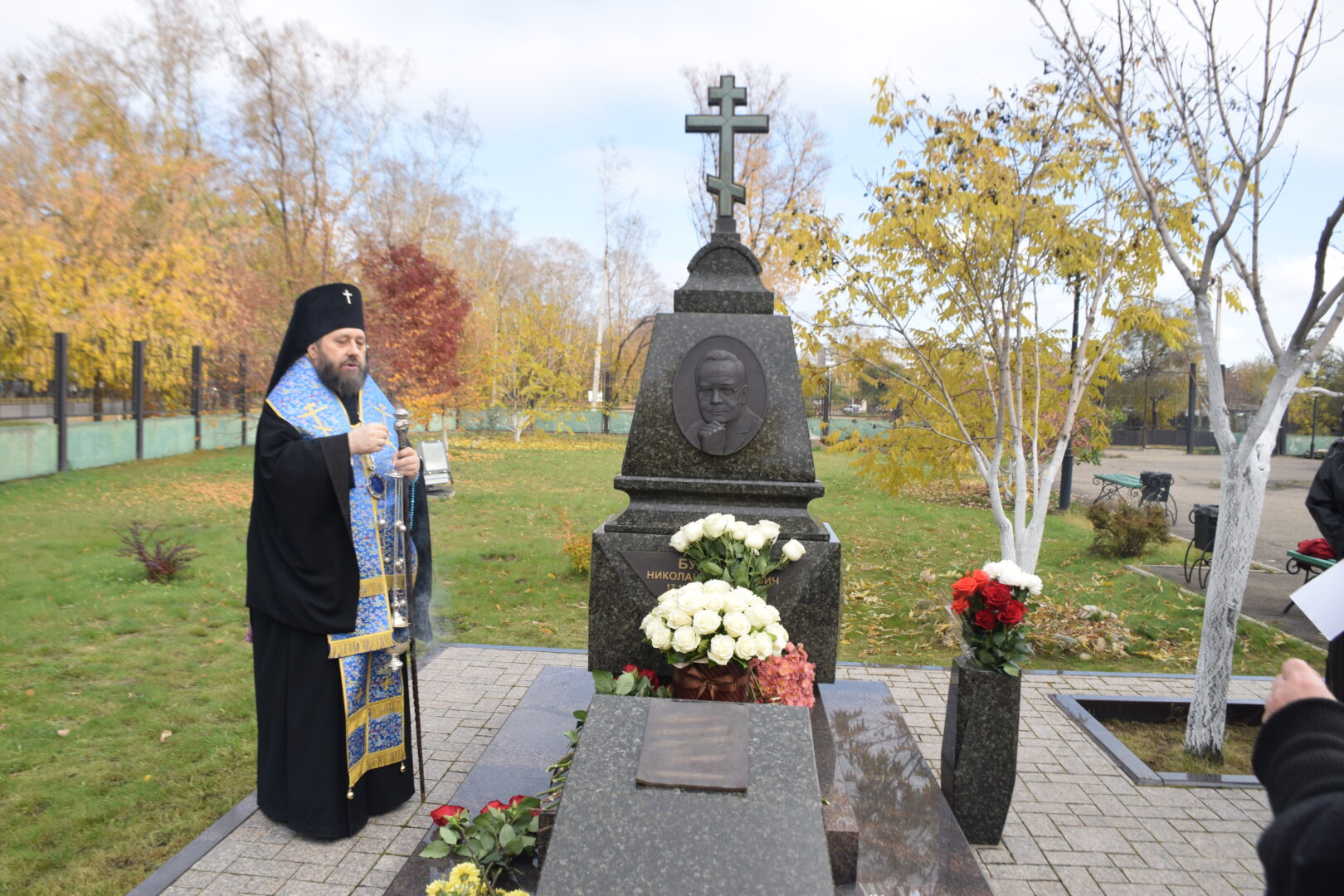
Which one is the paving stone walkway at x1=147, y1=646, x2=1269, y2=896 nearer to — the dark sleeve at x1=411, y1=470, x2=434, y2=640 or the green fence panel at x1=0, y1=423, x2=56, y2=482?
the dark sleeve at x1=411, y1=470, x2=434, y2=640

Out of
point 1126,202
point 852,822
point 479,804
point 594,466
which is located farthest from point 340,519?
point 594,466

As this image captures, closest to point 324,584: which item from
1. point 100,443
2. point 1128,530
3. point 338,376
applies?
point 338,376

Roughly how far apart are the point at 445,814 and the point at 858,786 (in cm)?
185

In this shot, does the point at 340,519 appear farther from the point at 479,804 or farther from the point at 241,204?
the point at 241,204

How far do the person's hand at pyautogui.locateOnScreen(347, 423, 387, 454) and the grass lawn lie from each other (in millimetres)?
1953

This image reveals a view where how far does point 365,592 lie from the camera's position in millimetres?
3787

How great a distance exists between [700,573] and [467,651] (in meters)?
2.98

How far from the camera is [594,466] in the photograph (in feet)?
68.4

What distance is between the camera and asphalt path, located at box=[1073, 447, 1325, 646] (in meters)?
8.19

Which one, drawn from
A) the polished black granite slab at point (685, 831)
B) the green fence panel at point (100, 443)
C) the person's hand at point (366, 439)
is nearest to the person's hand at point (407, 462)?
the person's hand at point (366, 439)

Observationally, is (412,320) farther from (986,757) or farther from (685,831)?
(685,831)

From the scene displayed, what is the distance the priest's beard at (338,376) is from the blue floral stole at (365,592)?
3 cm

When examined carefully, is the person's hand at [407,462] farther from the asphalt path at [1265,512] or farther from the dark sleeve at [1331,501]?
the asphalt path at [1265,512]

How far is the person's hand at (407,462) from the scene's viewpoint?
377 centimetres
